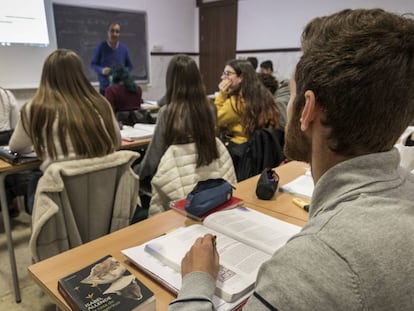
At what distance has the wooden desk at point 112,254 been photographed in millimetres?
880

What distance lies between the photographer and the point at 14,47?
448 cm

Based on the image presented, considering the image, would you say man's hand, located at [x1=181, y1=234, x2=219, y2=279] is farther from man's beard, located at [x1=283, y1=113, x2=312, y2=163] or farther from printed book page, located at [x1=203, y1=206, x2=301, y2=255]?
man's beard, located at [x1=283, y1=113, x2=312, y2=163]

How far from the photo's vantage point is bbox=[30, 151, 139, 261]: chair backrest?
4.68 ft

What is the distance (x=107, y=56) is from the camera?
4.84m

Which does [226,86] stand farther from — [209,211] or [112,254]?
[112,254]

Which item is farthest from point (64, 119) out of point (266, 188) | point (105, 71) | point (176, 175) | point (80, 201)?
point (105, 71)

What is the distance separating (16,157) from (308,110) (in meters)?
1.65

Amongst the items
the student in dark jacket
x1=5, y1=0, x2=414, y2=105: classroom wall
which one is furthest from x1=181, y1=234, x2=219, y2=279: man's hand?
x1=5, y1=0, x2=414, y2=105: classroom wall

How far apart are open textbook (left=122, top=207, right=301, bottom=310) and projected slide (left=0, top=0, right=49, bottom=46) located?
4.31m

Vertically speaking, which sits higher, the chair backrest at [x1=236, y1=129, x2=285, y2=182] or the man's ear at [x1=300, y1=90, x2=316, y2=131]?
the man's ear at [x1=300, y1=90, x2=316, y2=131]

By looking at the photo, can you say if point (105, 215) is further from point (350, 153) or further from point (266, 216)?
point (350, 153)

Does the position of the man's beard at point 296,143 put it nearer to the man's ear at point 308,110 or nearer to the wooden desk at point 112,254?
the man's ear at point 308,110

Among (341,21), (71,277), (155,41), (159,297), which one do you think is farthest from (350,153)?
(155,41)

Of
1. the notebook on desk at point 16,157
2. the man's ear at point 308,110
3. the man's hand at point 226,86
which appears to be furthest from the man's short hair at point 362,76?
the man's hand at point 226,86
